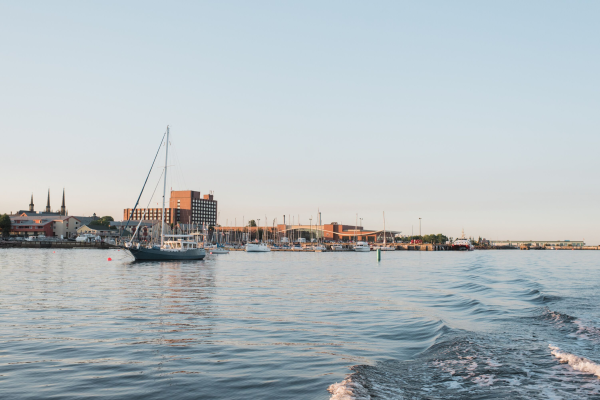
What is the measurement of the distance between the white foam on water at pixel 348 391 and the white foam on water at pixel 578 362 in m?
6.30

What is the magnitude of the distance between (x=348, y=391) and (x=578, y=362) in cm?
707

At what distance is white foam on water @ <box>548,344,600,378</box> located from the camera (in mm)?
11961

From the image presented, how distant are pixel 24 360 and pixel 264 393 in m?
7.48

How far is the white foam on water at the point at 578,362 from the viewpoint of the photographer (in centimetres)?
1196

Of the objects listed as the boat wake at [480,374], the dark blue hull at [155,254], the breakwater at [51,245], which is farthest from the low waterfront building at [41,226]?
the boat wake at [480,374]

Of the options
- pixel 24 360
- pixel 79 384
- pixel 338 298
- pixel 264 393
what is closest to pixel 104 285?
pixel 338 298

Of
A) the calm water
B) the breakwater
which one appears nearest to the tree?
the breakwater

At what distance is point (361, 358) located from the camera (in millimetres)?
13461

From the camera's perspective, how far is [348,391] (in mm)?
10031

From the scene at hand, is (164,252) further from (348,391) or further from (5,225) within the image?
(5,225)

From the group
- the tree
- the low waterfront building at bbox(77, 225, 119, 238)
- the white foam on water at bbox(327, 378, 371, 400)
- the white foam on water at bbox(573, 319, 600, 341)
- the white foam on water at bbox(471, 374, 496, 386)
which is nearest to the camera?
the white foam on water at bbox(327, 378, 371, 400)

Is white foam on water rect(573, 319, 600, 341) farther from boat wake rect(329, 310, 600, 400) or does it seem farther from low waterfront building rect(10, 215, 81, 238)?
low waterfront building rect(10, 215, 81, 238)

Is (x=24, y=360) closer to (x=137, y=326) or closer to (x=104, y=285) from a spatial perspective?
(x=137, y=326)

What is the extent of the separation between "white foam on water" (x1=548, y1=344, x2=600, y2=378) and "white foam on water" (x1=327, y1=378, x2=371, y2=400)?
20.7 feet
